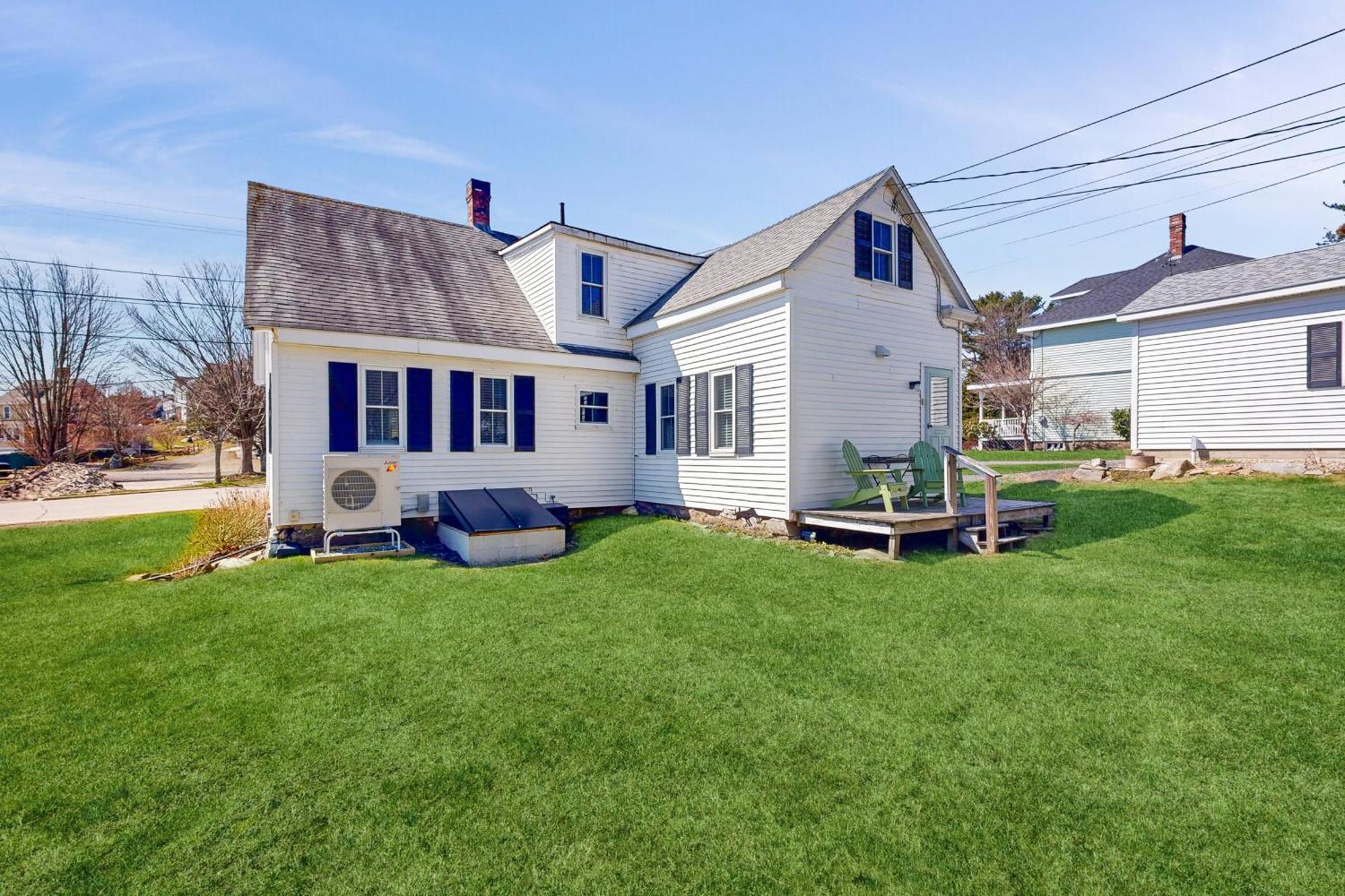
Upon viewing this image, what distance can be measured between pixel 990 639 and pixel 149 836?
5646 millimetres

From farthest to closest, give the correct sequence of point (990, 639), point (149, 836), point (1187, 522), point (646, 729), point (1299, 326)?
point (1299, 326) < point (1187, 522) < point (990, 639) < point (646, 729) < point (149, 836)

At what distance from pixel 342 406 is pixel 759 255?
23.9 ft

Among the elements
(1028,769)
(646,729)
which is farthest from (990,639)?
(646,729)

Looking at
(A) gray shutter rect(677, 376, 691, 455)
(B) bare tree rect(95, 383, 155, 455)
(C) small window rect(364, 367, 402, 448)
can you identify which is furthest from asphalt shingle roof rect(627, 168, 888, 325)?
(B) bare tree rect(95, 383, 155, 455)

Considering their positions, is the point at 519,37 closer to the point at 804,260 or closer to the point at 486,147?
the point at 486,147

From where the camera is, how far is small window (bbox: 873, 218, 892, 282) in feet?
33.7

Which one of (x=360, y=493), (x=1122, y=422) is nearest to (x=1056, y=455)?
(x=1122, y=422)

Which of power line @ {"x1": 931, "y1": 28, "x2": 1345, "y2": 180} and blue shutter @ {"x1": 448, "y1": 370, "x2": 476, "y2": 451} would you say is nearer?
power line @ {"x1": 931, "y1": 28, "x2": 1345, "y2": 180}

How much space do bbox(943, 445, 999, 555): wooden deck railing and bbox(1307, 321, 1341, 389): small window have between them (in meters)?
8.37

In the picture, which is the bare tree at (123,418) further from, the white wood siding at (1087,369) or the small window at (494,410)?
the white wood siding at (1087,369)

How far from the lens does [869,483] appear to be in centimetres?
911

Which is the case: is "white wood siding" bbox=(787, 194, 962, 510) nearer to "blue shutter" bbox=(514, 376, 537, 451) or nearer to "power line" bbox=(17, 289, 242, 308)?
"blue shutter" bbox=(514, 376, 537, 451)

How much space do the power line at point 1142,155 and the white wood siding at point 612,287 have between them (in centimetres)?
515

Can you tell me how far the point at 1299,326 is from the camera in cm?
1212
